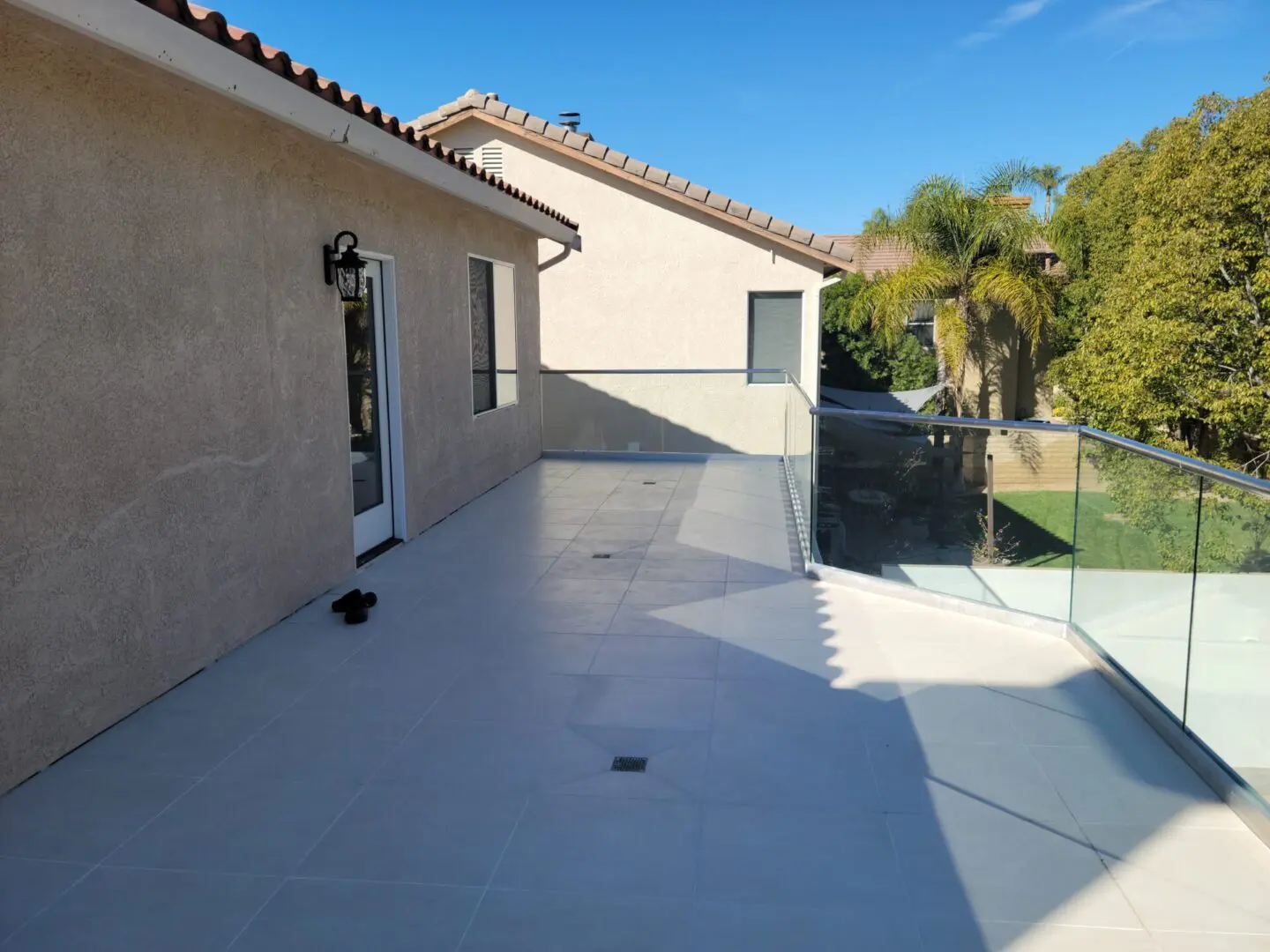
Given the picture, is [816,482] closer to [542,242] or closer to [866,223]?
[542,242]

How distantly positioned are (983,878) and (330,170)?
5.01m

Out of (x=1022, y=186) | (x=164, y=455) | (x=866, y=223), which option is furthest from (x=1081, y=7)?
(x=164, y=455)

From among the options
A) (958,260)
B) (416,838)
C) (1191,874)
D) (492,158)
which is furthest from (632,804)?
(958,260)

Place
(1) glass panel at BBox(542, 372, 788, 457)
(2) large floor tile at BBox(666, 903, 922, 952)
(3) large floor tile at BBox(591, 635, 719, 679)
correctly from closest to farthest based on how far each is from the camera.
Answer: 1. (2) large floor tile at BBox(666, 903, 922, 952)
2. (3) large floor tile at BBox(591, 635, 719, 679)
3. (1) glass panel at BBox(542, 372, 788, 457)

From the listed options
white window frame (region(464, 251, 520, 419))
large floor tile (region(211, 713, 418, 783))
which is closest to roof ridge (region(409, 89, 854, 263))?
white window frame (region(464, 251, 520, 419))

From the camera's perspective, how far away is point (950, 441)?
5789 millimetres

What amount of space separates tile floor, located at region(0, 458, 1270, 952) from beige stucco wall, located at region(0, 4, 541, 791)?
330 mm

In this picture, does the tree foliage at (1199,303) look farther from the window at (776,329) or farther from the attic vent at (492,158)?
the attic vent at (492,158)

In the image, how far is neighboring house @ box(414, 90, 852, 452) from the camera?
1313cm

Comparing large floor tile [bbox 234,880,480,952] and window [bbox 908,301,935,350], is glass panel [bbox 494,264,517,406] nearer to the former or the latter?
large floor tile [bbox 234,880,480,952]

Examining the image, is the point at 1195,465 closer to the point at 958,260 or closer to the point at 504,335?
the point at 504,335

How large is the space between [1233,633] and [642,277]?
11190 mm

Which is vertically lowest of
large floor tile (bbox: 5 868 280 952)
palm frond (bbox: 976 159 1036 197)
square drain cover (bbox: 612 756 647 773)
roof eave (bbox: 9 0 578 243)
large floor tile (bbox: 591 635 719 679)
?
large floor tile (bbox: 5 868 280 952)

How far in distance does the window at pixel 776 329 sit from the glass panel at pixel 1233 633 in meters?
9.90
